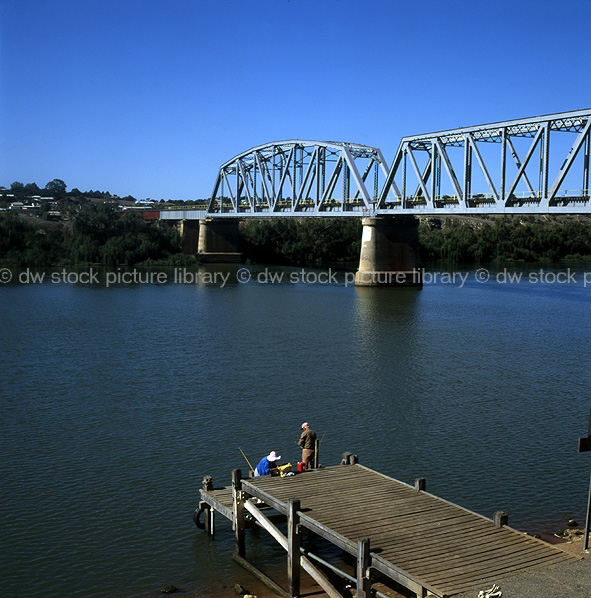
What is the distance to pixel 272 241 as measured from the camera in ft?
366

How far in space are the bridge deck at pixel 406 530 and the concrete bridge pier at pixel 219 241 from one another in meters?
90.3

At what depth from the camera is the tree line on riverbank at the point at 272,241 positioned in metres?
90.2

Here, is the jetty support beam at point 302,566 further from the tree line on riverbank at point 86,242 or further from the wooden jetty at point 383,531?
the tree line on riverbank at point 86,242

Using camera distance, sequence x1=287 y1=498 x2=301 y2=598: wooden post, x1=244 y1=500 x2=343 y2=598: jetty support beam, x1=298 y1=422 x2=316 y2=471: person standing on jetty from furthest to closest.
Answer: x1=298 y1=422 x2=316 y2=471: person standing on jetty → x1=287 y1=498 x2=301 y2=598: wooden post → x1=244 y1=500 x2=343 y2=598: jetty support beam

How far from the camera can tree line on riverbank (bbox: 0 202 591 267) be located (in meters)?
90.2

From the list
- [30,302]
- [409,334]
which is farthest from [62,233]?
[409,334]

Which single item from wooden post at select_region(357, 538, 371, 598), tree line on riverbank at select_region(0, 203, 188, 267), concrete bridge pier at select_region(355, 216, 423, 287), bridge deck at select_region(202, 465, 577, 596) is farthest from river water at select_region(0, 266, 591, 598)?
tree line on riverbank at select_region(0, 203, 188, 267)

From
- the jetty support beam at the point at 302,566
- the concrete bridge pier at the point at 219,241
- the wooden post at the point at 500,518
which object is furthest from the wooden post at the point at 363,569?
the concrete bridge pier at the point at 219,241

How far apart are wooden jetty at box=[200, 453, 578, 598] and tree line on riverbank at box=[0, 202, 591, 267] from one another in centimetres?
7615

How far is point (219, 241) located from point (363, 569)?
9539cm

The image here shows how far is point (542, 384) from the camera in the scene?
28.3 metres

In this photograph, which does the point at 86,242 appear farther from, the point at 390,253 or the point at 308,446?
the point at 308,446

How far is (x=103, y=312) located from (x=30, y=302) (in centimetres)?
744

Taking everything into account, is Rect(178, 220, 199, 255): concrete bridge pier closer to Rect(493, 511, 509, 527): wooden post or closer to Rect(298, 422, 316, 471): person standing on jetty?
Rect(298, 422, 316, 471): person standing on jetty
